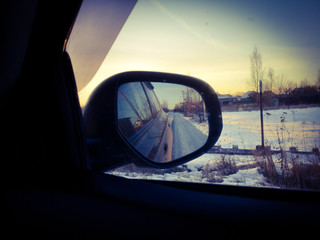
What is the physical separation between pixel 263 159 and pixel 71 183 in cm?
190

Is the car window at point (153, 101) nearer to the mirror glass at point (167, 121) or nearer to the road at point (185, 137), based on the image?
the mirror glass at point (167, 121)

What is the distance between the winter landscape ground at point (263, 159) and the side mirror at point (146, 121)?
112 millimetres

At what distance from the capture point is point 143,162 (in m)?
2.19

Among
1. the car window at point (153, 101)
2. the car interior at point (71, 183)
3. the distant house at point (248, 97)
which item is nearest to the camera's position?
the car interior at point (71, 183)

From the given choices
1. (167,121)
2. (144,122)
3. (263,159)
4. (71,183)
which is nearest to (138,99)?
(144,122)

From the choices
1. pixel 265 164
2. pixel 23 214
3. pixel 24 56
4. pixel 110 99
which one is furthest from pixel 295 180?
pixel 24 56

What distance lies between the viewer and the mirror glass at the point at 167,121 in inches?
90.9

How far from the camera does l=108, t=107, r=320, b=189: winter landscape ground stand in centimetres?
198

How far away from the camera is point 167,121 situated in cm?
273

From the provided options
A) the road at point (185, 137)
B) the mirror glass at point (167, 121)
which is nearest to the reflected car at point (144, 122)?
the mirror glass at point (167, 121)

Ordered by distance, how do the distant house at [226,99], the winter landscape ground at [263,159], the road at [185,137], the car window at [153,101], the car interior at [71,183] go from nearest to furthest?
the car interior at [71,183] < the winter landscape ground at [263,159] < the distant house at [226,99] < the road at [185,137] < the car window at [153,101]

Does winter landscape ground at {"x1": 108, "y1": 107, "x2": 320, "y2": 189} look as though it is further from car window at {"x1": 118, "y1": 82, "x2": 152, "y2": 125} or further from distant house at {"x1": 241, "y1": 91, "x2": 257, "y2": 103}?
car window at {"x1": 118, "y1": 82, "x2": 152, "y2": 125}

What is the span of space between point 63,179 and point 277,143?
6.84 ft

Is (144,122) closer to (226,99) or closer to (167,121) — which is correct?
(167,121)
